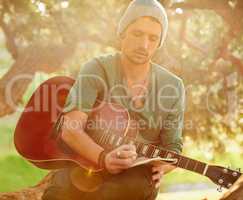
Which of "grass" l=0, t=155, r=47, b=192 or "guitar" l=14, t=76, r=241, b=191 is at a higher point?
"guitar" l=14, t=76, r=241, b=191

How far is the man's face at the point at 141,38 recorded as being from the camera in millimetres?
2160

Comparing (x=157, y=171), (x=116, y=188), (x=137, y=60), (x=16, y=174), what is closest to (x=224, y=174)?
(x=157, y=171)

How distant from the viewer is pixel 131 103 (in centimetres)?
212

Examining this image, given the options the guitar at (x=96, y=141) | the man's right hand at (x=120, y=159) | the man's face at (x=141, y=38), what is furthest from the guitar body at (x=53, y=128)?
the man's face at (x=141, y=38)

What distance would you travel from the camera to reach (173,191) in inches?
124

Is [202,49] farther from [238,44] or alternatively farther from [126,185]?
[126,185]

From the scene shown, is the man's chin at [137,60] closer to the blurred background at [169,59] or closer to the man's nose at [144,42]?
the man's nose at [144,42]

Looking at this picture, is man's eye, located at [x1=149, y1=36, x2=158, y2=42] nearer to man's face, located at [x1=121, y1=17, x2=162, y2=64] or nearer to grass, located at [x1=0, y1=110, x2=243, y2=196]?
man's face, located at [x1=121, y1=17, x2=162, y2=64]

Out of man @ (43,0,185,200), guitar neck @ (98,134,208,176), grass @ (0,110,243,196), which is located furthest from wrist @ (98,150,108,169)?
grass @ (0,110,243,196)

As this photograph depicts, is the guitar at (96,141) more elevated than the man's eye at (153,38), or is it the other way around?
the man's eye at (153,38)

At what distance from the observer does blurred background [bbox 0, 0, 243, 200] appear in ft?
9.69

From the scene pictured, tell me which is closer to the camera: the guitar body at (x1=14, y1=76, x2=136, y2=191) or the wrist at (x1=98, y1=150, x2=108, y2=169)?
the wrist at (x1=98, y1=150, x2=108, y2=169)

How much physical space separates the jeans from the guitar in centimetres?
4

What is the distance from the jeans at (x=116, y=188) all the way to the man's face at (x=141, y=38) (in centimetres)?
50
